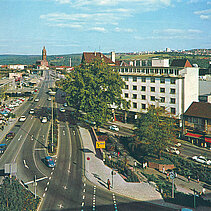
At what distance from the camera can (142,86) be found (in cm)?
8581

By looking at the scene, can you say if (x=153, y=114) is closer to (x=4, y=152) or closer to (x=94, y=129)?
(x=94, y=129)

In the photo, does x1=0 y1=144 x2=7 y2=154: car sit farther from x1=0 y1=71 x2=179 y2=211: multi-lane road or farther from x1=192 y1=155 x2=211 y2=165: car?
x1=192 y1=155 x2=211 y2=165: car

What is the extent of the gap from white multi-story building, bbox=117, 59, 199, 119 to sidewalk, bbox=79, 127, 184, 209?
90.5 ft

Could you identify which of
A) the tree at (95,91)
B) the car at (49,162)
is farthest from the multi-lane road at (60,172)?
the tree at (95,91)

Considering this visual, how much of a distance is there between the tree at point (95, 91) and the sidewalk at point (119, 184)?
17.3 metres

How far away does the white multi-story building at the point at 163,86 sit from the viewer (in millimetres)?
76375

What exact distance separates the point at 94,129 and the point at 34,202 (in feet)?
145

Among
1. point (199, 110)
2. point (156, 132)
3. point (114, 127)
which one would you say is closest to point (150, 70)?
point (199, 110)

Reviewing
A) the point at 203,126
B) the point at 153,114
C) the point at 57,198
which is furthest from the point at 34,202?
the point at 203,126

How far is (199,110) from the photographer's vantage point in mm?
73562

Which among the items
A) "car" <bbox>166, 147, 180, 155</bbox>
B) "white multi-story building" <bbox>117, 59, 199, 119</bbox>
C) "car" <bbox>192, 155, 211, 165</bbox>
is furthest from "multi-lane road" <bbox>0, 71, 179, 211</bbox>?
"car" <bbox>192, 155, 211, 165</bbox>

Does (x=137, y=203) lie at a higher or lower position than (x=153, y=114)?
lower

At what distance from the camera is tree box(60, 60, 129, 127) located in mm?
74594

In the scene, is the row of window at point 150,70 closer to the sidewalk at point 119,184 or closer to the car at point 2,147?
the sidewalk at point 119,184
